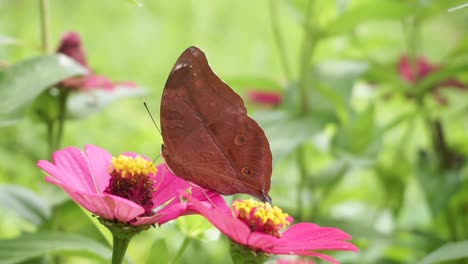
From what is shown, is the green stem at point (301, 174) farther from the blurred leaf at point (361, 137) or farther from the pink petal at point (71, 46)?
the pink petal at point (71, 46)

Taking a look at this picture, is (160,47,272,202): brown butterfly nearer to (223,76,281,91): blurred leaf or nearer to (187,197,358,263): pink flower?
(187,197,358,263): pink flower

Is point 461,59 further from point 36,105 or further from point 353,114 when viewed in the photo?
point 36,105

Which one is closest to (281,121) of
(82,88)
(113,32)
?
(82,88)

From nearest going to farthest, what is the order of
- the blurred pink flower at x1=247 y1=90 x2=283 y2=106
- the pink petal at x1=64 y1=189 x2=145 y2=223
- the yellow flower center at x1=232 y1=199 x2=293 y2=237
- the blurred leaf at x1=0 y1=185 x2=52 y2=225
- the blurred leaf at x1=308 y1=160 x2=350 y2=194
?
the pink petal at x1=64 y1=189 x2=145 y2=223 < the yellow flower center at x1=232 y1=199 x2=293 y2=237 < the blurred leaf at x1=0 y1=185 x2=52 y2=225 < the blurred leaf at x1=308 y1=160 x2=350 y2=194 < the blurred pink flower at x1=247 y1=90 x2=283 y2=106

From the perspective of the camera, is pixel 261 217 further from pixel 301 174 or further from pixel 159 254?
pixel 301 174

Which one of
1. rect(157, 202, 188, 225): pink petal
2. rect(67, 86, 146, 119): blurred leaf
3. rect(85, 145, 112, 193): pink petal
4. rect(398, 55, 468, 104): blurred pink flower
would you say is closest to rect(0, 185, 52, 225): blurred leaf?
rect(67, 86, 146, 119): blurred leaf

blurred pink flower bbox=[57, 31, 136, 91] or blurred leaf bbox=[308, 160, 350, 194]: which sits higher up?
blurred pink flower bbox=[57, 31, 136, 91]
